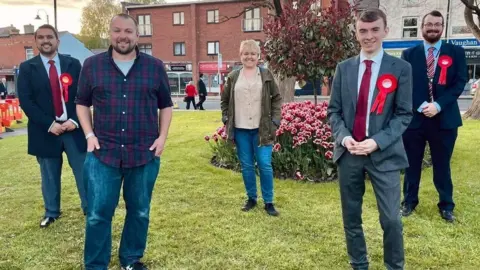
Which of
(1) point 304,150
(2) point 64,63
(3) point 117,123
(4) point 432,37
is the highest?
(4) point 432,37

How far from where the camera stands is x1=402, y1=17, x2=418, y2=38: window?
34344 mm

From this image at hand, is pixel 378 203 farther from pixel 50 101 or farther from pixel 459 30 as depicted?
pixel 459 30

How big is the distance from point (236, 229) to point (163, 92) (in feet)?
5.97

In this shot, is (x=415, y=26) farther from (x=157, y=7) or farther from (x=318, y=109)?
(x=318, y=109)

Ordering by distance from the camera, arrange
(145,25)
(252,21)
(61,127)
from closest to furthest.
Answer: (61,127)
(252,21)
(145,25)

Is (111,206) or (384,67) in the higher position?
(384,67)

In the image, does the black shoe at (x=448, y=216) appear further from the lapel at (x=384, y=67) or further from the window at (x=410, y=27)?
the window at (x=410, y=27)

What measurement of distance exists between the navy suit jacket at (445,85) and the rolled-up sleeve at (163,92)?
2.55 m

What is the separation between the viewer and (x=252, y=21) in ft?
122

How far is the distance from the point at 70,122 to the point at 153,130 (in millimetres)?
1488

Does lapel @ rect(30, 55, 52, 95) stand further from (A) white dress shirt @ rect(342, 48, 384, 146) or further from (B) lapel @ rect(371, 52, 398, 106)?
(B) lapel @ rect(371, 52, 398, 106)

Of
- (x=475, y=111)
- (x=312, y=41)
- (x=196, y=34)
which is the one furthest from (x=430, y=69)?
(x=196, y=34)

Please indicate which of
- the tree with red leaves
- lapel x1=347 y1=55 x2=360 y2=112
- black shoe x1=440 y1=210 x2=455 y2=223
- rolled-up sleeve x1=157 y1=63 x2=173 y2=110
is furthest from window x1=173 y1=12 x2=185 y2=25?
lapel x1=347 y1=55 x2=360 y2=112

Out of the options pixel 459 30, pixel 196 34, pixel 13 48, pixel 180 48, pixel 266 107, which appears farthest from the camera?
pixel 13 48
